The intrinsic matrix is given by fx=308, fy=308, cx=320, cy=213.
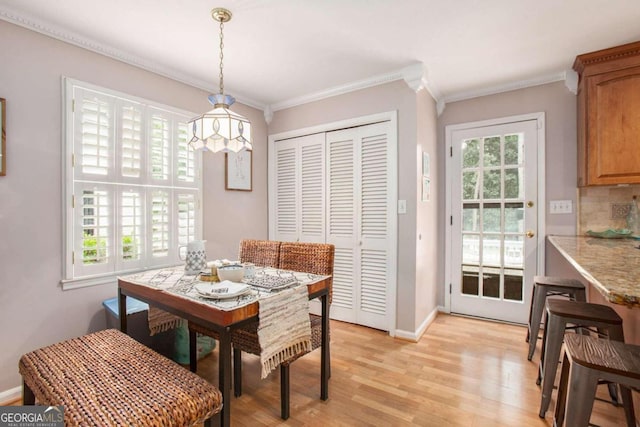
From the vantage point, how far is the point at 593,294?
243 cm

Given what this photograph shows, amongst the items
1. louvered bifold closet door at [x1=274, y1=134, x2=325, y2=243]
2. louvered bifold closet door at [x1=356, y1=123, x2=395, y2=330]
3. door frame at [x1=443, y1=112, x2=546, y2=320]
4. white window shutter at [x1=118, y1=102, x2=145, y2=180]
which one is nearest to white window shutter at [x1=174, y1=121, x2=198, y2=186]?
white window shutter at [x1=118, y1=102, x2=145, y2=180]

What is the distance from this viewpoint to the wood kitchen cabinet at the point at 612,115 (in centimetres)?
228

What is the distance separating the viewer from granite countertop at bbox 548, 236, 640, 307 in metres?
0.96

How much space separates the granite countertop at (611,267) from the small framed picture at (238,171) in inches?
109

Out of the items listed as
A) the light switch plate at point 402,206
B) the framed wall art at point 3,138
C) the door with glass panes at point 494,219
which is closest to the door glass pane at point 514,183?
the door with glass panes at point 494,219

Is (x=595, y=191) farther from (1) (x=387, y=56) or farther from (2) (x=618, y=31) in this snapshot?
(1) (x=387, y=56)

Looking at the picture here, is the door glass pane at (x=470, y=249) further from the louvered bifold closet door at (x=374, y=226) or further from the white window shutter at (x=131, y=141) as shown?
the white window shutter at (x=131, y=141)

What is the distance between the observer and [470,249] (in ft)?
10.6

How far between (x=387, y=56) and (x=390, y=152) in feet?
2.57

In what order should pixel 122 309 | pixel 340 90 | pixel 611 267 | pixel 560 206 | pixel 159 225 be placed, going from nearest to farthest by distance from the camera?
pixel 611 267 < pixel 122 309 < pixel 159 225 < pixel 560 206 < pixel 340 90

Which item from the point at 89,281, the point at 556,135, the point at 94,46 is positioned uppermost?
the point at 94,46

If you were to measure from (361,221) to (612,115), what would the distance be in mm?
2106

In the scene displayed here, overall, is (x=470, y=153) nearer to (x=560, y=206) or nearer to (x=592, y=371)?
(x=560, y=206)

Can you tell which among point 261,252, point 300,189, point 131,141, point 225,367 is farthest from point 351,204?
point 225,367
